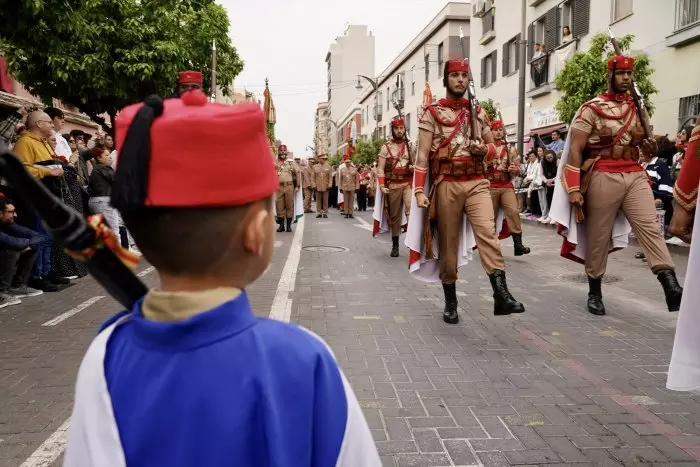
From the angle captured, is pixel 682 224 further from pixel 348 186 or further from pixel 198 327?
pixel 348 186

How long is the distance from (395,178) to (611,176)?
208 inches

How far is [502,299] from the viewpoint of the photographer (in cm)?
528

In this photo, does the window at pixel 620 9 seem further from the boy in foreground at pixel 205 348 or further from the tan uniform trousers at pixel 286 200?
→ the boy in foreground at pixel 205 348

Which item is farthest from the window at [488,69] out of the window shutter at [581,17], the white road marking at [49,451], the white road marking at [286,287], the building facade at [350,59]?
the building facade at [350,59]

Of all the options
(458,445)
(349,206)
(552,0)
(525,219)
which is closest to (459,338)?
(458,445)

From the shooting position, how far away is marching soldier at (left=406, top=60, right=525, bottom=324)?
5.56 metres

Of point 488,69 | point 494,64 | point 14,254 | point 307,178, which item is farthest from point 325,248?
point 488,69

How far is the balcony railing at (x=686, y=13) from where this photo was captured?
46.8 ft

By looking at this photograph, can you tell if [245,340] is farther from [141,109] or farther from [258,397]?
[141,109]

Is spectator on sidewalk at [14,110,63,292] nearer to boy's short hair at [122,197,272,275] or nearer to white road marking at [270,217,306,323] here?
white road marking at [270,217,306,323]

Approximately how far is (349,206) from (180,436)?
20.6m

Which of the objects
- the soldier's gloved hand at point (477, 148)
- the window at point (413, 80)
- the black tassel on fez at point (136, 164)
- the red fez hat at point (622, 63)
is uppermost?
the window at point (413, 80)

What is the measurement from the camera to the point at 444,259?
5.84 m

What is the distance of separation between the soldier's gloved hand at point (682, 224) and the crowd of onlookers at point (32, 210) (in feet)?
17.3
